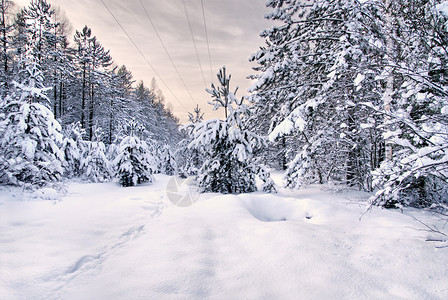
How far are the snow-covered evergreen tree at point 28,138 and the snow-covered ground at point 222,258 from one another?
3.64 metres

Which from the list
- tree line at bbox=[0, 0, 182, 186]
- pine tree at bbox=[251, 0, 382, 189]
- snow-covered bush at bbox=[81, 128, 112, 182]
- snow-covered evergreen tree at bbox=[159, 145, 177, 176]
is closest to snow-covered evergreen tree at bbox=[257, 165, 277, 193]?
pine tree at bbox=[251, 0, 382, 189]

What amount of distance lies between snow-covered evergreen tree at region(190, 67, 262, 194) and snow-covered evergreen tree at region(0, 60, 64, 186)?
559 cm

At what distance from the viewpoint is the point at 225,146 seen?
672cm

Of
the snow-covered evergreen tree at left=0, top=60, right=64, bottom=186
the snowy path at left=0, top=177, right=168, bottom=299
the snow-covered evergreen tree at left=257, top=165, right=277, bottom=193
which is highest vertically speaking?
the snow-covered evergreen tree at left=0, top=60, right=64, bottom=186

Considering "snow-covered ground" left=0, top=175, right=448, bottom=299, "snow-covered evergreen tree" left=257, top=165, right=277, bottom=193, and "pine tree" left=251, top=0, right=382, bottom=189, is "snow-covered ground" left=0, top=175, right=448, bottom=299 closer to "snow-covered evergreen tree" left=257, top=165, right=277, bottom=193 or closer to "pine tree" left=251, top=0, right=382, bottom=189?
"pine tree" left=251, top=0, right=382, bottom=189

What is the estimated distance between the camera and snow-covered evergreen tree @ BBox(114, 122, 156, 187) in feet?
35.4

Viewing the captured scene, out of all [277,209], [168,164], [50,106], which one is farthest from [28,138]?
[168,164]

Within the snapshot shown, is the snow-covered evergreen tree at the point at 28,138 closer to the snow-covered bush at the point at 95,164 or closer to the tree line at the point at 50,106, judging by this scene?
the tree line at the point at 50,106

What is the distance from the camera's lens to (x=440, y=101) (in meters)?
2.32

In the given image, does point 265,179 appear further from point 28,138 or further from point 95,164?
point 95,164

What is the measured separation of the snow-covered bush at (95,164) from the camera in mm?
11672

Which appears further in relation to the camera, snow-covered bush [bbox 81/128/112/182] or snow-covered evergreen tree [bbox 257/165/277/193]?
snow-covered bush [bbox 81/128/112/182]

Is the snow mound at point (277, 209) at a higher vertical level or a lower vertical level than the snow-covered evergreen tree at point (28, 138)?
lower

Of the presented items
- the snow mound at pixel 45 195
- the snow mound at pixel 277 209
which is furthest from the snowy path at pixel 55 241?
the snow mound at pixel 277 209
